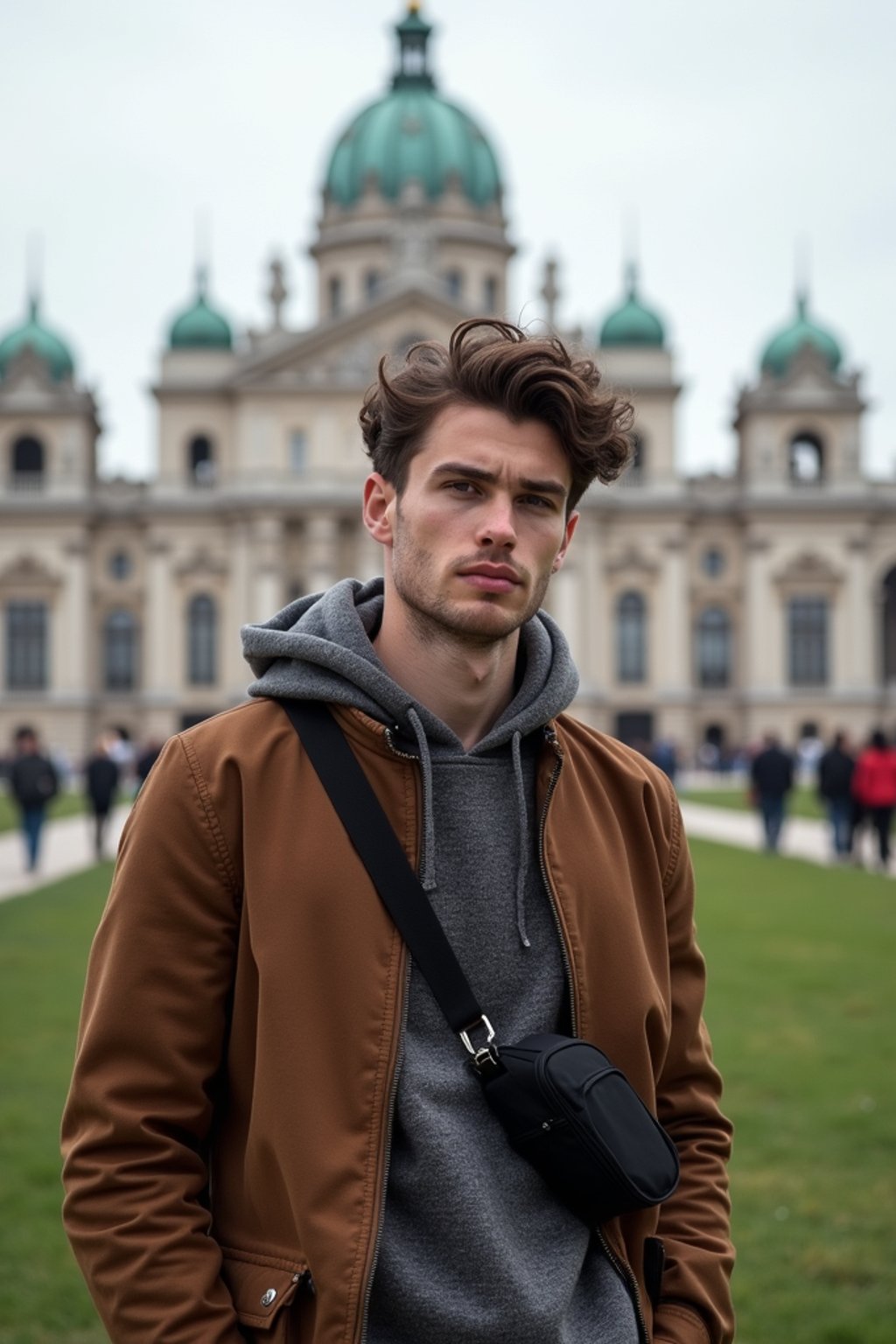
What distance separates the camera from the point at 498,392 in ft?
9.16

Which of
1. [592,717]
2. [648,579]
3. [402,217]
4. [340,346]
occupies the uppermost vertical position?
[402,217]

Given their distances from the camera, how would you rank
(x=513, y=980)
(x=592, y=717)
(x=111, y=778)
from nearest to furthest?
(x=513, y=980)
(x=111, y=778)
(x=592, y=717)

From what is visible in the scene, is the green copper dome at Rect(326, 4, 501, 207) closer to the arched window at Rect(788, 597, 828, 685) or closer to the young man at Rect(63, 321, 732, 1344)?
the arched window at Rect(788, 597, 828, 685)

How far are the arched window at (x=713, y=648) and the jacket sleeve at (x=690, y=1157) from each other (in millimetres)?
57761

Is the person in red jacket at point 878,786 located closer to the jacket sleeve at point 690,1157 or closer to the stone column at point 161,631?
the jacket sleeve at point 690,1157

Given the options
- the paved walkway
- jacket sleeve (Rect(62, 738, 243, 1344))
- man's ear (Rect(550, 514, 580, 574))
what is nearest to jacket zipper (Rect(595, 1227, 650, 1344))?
jacket sleeve (Rect(62, 738, 243, 1344))

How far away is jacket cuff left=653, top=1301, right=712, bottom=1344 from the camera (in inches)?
109

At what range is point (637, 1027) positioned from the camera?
110 inches

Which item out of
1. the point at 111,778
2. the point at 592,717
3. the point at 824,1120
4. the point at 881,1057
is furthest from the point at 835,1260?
the point at 592,717

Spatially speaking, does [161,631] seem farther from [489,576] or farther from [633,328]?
[489,576]

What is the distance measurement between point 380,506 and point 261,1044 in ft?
3.26

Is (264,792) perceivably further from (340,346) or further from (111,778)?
(340,346)

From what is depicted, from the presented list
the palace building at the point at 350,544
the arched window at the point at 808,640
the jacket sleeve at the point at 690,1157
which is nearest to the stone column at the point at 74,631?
the palace building at the point at 350,544

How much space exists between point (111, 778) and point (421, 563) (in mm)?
19046
